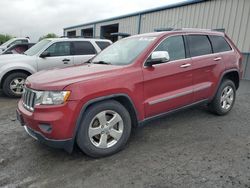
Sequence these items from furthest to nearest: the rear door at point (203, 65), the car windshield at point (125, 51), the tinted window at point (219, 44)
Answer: the tinted window at point (219, 44) < the rear door at point (203, 65) < the car windshield at point (125, 51)

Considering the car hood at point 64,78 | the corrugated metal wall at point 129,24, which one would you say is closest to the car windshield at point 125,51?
the car hood at point 64,78

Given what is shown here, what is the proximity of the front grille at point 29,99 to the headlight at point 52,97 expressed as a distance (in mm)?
135

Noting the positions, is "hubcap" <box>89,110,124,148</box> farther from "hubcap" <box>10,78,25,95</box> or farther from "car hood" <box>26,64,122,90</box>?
"hubcap" <box>10,78,25,95</box>

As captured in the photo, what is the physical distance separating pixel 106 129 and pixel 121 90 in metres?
0.57

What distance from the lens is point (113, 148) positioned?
10.6ft

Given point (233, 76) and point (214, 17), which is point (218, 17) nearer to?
point (214, 17)

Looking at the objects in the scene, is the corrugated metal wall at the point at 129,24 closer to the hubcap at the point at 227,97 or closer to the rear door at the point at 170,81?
the hubcap at the point at 227,97

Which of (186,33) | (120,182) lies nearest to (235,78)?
(186,33)

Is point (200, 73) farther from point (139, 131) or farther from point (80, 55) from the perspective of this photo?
point (80, 55)

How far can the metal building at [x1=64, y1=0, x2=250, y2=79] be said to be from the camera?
408 inches

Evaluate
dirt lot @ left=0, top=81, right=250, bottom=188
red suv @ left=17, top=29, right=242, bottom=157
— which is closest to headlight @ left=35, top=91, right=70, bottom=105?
red suv @ left=17, top=29, right=242, bottom=157

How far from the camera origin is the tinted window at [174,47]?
3.82 metres

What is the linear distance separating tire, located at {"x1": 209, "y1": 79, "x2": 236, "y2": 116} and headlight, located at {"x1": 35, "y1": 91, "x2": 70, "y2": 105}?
3.22m

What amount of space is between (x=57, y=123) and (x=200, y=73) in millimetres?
2736
